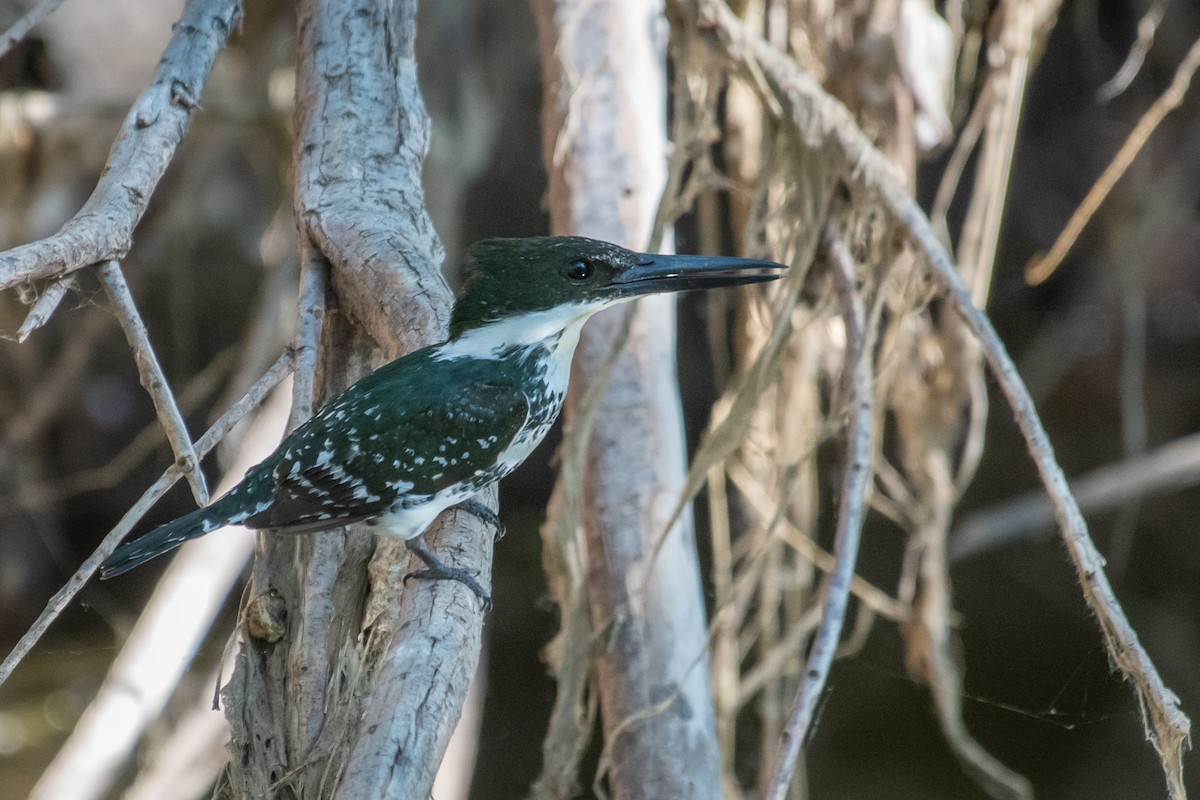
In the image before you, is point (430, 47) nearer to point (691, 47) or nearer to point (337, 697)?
point (691, 47)

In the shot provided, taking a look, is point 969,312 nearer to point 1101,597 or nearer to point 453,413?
point 1101,597

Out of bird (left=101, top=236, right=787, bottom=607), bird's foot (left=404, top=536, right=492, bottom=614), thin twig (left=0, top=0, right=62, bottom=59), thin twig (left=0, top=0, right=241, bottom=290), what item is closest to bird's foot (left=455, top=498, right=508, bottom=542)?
bird (left=101, top=236, right=787, bottom=607)

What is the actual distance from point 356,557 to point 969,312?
4.03 feet

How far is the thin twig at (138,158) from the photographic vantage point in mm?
1412

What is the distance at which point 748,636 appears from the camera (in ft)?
10.2

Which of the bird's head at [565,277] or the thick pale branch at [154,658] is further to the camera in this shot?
the thick pale branch at [154,658]

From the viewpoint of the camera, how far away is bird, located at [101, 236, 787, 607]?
2.08 meters

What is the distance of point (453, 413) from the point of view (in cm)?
220

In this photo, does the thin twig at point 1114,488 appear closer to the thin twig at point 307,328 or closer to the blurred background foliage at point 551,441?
the blurred background foliage at point 551,441

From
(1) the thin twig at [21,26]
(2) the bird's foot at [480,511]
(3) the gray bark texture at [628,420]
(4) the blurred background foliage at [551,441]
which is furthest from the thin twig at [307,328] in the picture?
(4) the blurred background foliage at [551,441]

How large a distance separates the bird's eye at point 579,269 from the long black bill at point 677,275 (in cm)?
6

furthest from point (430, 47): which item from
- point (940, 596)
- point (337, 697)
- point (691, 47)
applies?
point (337, 697)

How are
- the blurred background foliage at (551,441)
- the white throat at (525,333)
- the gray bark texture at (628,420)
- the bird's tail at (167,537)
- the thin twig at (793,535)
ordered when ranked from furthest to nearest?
A: the blurred background foliage at (551,441)
the thin twig at (793,535)
the gray bark texture at (628,420)
the white throat at (525,333)
the bird's tail at (167,537)

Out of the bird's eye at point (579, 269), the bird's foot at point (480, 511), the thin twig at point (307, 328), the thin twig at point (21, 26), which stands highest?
the thin twig at point (21, 26)
